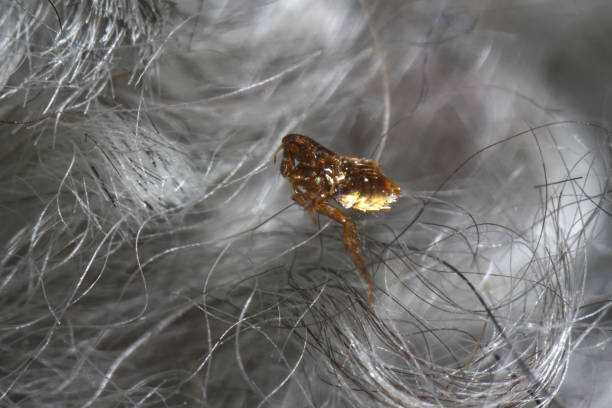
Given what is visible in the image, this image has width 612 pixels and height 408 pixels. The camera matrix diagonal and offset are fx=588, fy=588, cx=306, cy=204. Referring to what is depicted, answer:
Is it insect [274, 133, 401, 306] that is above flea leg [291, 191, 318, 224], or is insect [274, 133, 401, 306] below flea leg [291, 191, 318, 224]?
above

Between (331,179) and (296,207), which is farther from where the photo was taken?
(296,207)

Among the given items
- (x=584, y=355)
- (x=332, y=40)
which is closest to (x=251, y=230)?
(x=332, y=40)

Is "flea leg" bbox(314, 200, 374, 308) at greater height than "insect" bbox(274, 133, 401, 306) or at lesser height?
lesser

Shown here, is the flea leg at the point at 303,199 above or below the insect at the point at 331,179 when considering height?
below
